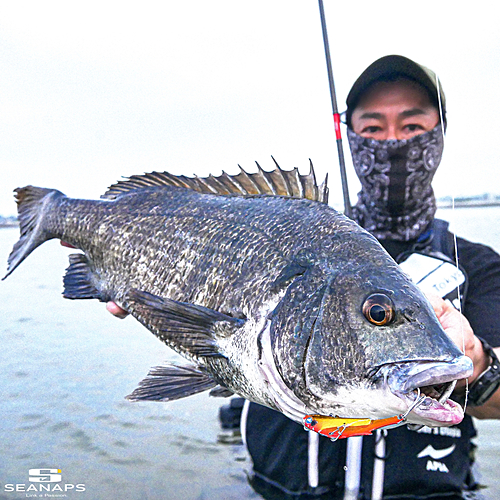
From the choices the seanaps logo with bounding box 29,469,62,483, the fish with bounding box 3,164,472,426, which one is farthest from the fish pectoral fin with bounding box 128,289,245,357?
the seanaps logo with bounding box 29,469,62,483

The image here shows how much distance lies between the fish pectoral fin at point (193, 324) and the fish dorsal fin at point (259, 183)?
59 cm

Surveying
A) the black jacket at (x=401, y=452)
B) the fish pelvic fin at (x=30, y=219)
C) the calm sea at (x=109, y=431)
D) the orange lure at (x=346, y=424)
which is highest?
the fish pelvic fin at (x=30, y=219)

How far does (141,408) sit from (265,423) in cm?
328

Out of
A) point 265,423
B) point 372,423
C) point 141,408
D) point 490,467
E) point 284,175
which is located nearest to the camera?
point 372,423

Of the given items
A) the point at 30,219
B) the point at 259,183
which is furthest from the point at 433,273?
the point at 30,219

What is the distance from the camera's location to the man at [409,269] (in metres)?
2.71

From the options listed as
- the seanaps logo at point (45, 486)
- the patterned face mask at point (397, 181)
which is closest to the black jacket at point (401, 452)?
the patterned face mask at point (397, 181)

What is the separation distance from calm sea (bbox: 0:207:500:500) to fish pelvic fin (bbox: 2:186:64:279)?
2408 mm

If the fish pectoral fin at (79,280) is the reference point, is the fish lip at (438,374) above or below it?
A: below

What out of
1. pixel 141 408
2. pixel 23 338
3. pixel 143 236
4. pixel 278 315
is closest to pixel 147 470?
pixel 141 408

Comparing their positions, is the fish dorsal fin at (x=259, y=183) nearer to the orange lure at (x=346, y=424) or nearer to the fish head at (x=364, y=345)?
the fish head at (x=364, y=345)

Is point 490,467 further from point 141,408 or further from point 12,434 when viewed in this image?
point 12,434

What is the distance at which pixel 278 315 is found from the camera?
5.13 feet

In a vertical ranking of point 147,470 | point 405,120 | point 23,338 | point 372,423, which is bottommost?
point 147,470
